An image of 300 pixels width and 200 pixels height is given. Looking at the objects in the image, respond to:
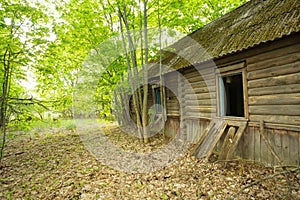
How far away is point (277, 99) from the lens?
442 cm

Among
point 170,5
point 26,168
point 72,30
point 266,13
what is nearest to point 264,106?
point 266,13

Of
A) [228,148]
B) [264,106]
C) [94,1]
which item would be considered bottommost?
[228,148]

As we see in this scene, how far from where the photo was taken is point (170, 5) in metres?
7.58

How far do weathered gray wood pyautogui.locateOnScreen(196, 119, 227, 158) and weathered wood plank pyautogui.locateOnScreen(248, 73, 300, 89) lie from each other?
1.54m

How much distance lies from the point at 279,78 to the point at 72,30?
27.0 ft

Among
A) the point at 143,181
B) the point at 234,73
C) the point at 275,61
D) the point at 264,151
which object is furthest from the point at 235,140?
the point at 143,181

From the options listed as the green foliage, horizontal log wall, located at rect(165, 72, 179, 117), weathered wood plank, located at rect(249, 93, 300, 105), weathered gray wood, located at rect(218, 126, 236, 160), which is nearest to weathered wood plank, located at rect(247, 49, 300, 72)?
weathered wood plank, located at rect(249, 93, 300, 105)

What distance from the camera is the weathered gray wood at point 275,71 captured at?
13.3ft

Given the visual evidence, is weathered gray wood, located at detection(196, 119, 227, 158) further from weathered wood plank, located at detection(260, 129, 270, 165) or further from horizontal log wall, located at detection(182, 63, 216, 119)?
weathered wood plank, located at detection(260, 129, 270, 165)

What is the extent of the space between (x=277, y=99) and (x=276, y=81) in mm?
435

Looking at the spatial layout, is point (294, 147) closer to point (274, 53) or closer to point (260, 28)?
point (274, 53)

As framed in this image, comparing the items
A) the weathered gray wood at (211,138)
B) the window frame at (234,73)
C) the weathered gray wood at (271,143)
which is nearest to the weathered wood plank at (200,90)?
the window frame at (234,73)

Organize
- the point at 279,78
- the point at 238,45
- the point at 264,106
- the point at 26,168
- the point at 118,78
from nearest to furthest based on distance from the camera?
the point at 279,78
the point at 264,106
the point at 238,45
the point at 26,168
the point at 118,78

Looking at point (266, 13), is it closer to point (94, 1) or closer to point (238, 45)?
point (238, 45)
